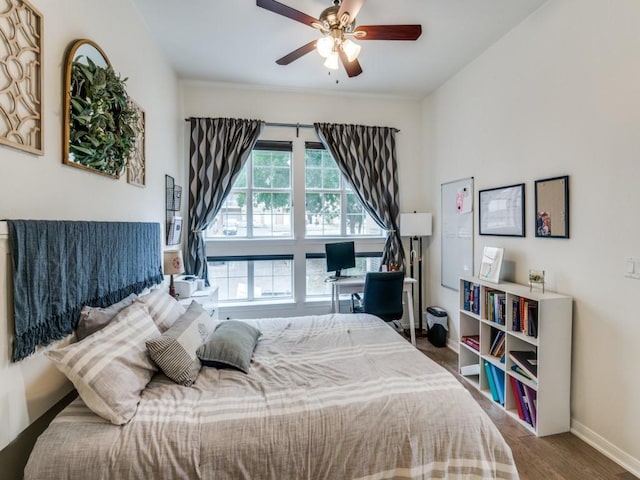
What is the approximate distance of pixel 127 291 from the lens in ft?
6.95

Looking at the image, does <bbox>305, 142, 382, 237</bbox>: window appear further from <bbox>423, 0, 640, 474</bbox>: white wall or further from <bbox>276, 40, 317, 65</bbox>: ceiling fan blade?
<bbox>423, 0, 640, 474</bbox>: white wall

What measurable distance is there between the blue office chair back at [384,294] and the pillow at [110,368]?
221cm

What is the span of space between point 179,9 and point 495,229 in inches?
130

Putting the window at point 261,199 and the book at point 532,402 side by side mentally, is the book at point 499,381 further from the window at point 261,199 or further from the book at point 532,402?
the window at point 261,199

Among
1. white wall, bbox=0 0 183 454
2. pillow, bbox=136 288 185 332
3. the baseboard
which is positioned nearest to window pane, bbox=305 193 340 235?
white wall, bbox=0 0 183 454

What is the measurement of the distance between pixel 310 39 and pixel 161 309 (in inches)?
104

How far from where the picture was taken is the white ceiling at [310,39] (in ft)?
7.93

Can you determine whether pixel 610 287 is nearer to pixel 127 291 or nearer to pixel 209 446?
pixel 209 446

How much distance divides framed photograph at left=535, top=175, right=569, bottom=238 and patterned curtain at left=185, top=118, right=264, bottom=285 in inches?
120

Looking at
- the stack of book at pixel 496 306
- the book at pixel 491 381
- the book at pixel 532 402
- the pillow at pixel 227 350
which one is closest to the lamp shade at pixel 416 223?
the stack of book at pixel 496 306

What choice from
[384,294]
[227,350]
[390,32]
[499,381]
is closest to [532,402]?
[499,381]

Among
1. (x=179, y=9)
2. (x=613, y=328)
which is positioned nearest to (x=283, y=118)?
(x=179, y=9)

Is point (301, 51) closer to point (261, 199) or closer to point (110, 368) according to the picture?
point (261, 199)

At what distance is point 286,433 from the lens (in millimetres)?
1312
